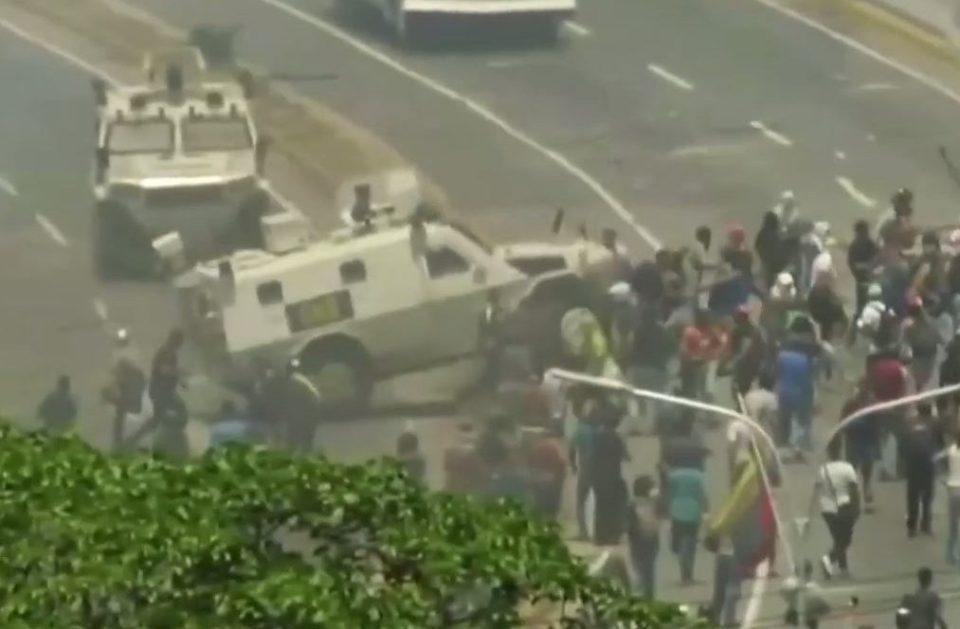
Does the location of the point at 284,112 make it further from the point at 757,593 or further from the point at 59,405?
the point at 757,593

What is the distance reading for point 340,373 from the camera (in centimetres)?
1218

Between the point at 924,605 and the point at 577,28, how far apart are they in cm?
347

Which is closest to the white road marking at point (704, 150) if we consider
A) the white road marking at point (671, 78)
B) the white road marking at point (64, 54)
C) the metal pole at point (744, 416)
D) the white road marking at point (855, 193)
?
the white road marking at point (671, 78)

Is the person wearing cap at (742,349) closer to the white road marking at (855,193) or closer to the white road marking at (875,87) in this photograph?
the white road marking at (855,193)

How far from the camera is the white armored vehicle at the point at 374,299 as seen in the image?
11953mm

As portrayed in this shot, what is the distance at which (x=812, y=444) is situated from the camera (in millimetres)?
12305

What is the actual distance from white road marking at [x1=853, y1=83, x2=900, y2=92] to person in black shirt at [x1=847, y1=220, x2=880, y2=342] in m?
0.70

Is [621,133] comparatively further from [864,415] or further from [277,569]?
[277,569]

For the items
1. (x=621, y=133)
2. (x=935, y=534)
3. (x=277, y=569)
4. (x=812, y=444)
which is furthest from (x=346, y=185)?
(x=277, y=569)

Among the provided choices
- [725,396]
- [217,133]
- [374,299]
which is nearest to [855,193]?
[725,396]

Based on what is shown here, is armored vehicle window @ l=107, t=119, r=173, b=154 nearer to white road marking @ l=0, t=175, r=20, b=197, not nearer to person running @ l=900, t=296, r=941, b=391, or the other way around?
white road marking @ l=0, t=175, r=20, b=197

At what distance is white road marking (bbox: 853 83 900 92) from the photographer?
41.0ft

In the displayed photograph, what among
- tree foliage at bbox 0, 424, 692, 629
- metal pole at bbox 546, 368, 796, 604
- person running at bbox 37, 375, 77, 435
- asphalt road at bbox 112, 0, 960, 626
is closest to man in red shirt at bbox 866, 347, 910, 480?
asphalt road at bbox 112, 0, 960, 626

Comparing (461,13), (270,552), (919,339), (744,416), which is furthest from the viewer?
(919,339)
